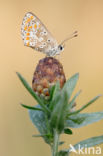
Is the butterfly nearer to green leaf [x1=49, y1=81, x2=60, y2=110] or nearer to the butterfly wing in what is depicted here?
the butterfly wing

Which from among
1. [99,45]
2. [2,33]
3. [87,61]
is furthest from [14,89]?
[99,45]

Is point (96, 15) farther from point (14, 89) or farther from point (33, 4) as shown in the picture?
point (14, 89)

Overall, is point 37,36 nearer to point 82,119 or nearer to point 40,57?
point 82,119

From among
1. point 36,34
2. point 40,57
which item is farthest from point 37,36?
point 40,57

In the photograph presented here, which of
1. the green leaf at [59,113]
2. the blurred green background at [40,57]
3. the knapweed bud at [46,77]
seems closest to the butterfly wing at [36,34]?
the knapweed bud at [46,77]

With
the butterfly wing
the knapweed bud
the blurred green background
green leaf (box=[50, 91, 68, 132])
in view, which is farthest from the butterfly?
the blurred green background

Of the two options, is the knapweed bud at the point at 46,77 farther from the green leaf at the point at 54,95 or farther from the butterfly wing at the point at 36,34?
the butterfly wing at the point at 36,34
